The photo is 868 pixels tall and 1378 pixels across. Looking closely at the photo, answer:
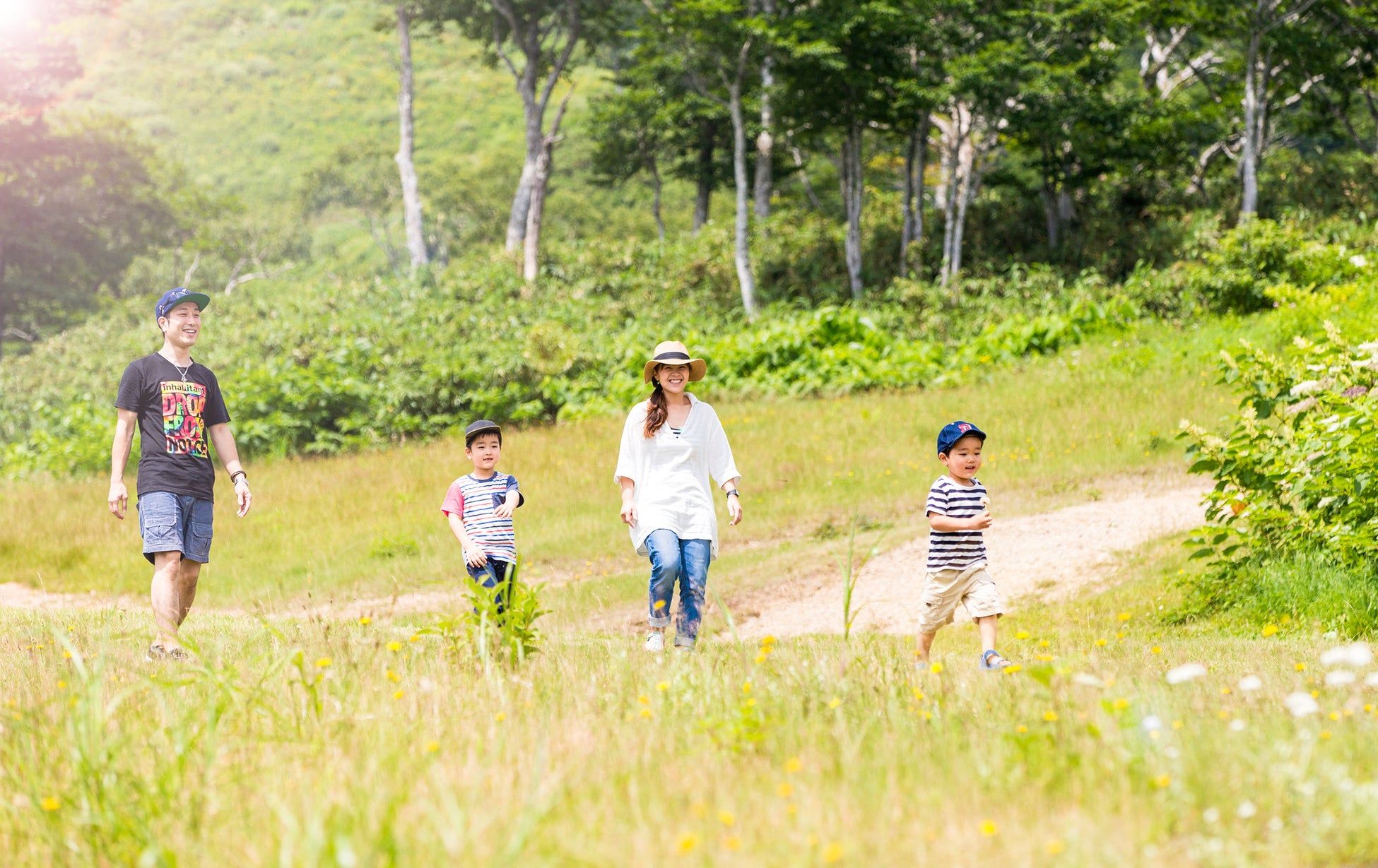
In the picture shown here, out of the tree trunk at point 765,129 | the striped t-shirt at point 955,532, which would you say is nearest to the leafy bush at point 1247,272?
the tree trunk at point 765,129

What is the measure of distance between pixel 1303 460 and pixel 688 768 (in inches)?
228

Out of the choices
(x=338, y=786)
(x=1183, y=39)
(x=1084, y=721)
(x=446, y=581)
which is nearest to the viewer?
(x=338, y=786)

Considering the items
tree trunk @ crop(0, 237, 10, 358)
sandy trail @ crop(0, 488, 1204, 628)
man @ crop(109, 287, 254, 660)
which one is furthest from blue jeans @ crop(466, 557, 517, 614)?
tree trunk @ crop(0, 237, 10, 358)

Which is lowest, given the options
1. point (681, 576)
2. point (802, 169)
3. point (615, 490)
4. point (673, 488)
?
point (615, 490)

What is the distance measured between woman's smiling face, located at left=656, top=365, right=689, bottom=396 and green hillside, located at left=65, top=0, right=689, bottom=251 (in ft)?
152

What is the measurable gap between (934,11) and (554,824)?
23.9 meters

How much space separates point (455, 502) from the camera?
6480 millimetres

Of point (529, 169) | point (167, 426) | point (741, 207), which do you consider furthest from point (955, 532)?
point (529, 169)

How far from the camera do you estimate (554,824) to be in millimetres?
2762

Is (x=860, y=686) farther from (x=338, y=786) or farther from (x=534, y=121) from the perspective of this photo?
(x=534, y=121)

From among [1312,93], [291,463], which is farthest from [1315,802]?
[1312,93]

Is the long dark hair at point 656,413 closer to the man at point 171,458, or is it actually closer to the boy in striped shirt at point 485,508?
the boy in striped shirt at point 485,508

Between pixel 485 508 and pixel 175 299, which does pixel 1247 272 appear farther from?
pixel 175 299

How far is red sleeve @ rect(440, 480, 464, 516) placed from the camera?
6.46m
